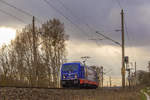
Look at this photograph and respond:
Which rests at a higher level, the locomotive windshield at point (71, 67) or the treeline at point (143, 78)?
the locomotive windshield at point (71, 67)

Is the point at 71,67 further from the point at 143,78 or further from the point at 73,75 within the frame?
the point at 143,78

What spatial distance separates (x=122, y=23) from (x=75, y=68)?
822cm

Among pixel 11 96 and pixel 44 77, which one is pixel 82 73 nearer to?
pixel 44 77

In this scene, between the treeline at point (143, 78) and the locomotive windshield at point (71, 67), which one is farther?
the treeline at point (143, 78)

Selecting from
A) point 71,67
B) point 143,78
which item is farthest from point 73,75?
point 143,78

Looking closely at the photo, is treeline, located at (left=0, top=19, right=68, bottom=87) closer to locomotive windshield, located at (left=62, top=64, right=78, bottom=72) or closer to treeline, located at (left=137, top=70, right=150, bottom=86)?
locomotive windshield, located at (left=62, top=64, right=78, bottom=72)

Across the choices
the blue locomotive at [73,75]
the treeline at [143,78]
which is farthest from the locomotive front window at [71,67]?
the treeline at [143,78]

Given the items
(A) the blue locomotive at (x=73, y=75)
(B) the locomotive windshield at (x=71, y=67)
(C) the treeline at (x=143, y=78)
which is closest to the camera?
(A) the blue locomotive at (x=73, y=75)

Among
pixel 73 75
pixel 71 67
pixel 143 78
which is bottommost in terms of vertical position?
pixel 143 78

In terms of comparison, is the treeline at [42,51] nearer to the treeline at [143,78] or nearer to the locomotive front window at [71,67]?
the locomotive front window at [71,67]

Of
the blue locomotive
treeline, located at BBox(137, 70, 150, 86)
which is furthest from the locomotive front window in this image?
treeline, located at BBox(137, 70, 150, 86)

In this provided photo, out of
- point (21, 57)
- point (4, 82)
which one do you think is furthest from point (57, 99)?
point (21, 57)

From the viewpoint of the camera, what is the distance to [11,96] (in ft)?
44.1

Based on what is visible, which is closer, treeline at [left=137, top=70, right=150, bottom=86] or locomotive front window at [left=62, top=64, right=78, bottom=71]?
locomotive front window at [left=62, top=64, right=78, bottom=71]
